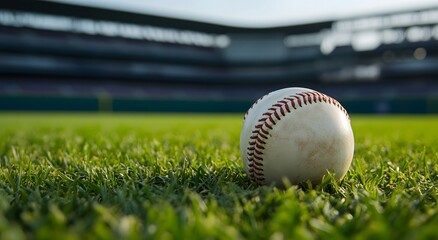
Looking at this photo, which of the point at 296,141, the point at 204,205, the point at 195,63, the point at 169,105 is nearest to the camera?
the point at 204,205

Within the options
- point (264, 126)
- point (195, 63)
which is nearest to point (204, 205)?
point (264, 126)

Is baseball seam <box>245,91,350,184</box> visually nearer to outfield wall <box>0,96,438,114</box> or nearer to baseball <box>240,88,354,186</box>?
baseball <box>240,88,354,186</box>

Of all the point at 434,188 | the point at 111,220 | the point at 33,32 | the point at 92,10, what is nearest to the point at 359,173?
the point at 434,188

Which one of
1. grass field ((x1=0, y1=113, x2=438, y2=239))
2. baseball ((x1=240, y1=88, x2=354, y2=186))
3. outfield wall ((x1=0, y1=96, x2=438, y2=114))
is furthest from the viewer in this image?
outfield wall ((x1=0, y1=96, x2=438, y2=114))

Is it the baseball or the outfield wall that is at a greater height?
the baseball

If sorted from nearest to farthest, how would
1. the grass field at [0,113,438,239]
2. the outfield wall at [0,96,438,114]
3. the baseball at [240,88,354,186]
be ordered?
1. the grass field at [0,113,438,239]
2. the baseball at [240,88,354,186]
3. the outfield wall at [0,96,438,114]

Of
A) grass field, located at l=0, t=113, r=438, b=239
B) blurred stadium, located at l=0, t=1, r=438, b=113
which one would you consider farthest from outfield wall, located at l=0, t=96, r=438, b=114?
grass field, located at l=0, t=113, r=438, b=239

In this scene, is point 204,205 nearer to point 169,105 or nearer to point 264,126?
point 264,126

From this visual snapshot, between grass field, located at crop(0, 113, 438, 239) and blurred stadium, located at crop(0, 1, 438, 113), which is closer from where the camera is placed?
grass field, located at crop(0, 113, 438, 239)
